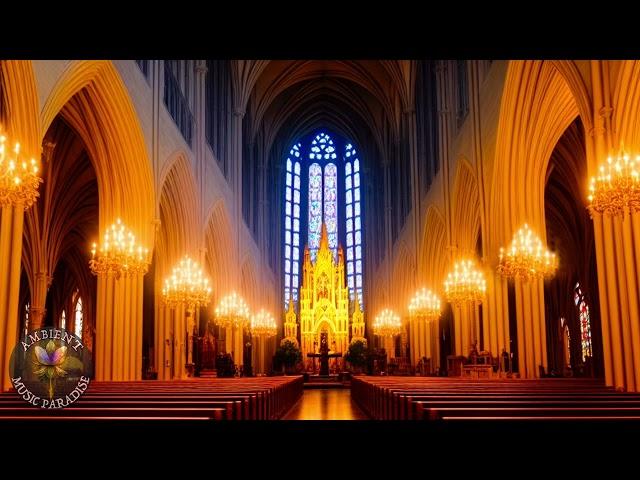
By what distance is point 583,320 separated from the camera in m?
32.8

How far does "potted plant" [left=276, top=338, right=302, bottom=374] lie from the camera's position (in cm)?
4293

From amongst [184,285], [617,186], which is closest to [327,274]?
[184,285]

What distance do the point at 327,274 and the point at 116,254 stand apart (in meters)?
32.5

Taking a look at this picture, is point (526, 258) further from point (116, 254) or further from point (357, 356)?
point (357, 356)

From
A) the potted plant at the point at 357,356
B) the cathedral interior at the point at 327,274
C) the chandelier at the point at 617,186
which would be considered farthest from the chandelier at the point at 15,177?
the potted plant at the point at 357,356

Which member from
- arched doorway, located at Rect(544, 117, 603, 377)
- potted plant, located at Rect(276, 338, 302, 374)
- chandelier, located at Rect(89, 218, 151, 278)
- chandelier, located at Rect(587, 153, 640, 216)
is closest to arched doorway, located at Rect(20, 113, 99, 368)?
chandelier, located at Rect(89, 218, 151, 278)

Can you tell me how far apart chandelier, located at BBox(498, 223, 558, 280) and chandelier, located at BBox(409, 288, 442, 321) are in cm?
1090

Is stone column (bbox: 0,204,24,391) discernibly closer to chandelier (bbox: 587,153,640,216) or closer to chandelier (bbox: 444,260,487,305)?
chandelier (bbox: 587,153,640,216)
